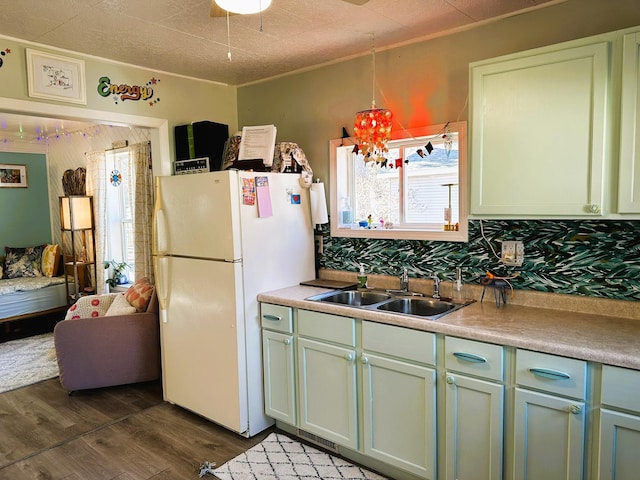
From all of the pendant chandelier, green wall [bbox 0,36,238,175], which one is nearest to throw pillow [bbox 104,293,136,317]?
green wall [bbox 0,36,238,175]

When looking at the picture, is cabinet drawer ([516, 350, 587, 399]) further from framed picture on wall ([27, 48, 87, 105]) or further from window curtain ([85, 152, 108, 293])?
window curtain ([85, 152, 108, 293])

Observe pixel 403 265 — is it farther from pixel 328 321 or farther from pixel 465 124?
pixel 465 124

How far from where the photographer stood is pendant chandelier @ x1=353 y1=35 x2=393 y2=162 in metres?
2.80

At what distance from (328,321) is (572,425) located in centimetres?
124

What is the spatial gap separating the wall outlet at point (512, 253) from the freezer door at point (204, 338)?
4.97 ft

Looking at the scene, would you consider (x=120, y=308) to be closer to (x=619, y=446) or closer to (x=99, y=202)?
(x=99, y=202)

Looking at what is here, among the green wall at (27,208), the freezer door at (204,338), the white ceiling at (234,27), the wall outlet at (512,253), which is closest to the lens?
the white ceiling at (234,27)

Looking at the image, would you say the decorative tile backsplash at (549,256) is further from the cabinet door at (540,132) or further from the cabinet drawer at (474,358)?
the cabinet drawer at (474,358)

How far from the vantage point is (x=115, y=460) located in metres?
2.69

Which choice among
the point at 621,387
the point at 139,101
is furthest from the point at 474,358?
the point at 139,101

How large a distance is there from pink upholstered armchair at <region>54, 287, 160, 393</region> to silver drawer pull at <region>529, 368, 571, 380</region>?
2.85 meters

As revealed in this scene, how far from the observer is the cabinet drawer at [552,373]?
1.77 metres

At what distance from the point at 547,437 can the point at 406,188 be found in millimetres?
1675

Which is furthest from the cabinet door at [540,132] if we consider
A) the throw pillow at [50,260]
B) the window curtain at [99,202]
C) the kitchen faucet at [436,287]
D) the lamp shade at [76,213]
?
the throw pillow at [50,260]
